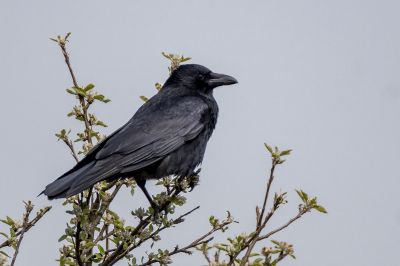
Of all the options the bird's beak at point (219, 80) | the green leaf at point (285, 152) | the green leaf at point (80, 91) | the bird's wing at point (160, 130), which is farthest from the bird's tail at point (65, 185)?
the bird's beak at point (219, 80)

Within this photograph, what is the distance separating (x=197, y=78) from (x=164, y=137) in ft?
4.04

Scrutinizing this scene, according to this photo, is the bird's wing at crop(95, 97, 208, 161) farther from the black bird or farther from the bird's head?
the bird's head

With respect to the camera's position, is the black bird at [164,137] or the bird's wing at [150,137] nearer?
the black bird at [164,137]

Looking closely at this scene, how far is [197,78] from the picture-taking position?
8.11 meters

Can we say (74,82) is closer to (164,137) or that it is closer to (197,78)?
(164,137)

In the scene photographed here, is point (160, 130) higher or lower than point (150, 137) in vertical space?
higher

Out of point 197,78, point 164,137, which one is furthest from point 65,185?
point 197,78

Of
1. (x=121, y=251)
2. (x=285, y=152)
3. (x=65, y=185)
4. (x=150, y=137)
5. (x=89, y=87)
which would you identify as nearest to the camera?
(x=285, y=152)

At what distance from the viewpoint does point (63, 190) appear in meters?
5.56

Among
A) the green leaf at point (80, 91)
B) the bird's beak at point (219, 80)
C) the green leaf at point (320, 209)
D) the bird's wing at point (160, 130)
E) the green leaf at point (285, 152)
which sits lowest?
the green leaf at point (320, 209)

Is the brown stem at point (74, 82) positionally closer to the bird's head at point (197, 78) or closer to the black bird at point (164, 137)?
the black bird at point (164, 137)

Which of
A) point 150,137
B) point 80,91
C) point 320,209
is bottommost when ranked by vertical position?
point 320,209

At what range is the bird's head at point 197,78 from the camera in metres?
8.05

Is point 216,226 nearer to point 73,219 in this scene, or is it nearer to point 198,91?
point 73,219
